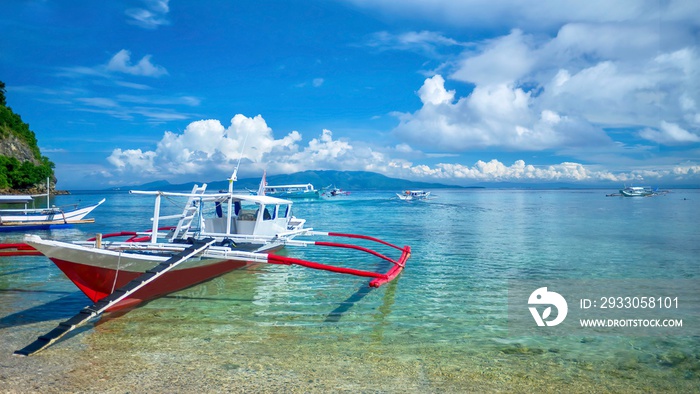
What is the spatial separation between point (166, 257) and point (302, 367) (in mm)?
5443

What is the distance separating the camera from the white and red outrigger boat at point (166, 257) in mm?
9156

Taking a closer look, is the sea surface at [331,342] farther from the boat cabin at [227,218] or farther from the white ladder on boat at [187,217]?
the white ladder on boat at [187,217]

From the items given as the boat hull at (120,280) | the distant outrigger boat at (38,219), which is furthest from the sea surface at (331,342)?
the distant outrigger boat at (38,219)

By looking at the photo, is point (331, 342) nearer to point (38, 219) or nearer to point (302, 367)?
point (302, 367)

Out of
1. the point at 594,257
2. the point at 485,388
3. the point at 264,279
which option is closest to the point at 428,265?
the point at 264,279

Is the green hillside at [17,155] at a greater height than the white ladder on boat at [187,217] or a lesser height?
greater

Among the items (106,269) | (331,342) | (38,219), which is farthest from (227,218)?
(38,219)

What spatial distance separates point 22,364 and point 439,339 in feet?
24.2

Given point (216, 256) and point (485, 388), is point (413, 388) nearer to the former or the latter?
point (485, 388)

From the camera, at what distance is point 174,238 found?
14047 mm

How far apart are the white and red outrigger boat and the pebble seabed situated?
0.89 meters

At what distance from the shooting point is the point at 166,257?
36.2 feet

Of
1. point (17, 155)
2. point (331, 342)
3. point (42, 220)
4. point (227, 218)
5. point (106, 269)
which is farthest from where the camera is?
point (17, 155)

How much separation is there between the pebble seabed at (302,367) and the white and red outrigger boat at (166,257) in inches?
34.9
